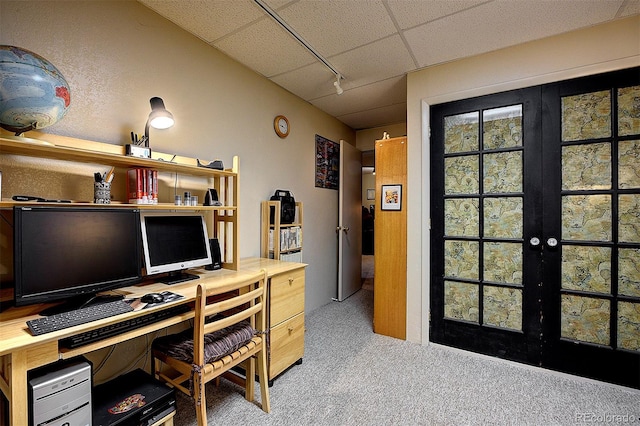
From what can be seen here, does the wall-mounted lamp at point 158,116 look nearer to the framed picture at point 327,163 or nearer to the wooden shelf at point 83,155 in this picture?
the wooden shelf at point 83,155

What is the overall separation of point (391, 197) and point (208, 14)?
2.15 metres

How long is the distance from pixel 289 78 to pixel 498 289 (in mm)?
2788

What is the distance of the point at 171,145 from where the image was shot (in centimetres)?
202

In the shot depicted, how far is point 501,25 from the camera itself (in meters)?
1.97

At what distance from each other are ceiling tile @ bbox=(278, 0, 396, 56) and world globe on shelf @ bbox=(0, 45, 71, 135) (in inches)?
53.9

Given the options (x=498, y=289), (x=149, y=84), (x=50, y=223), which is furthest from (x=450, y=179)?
(x=50, y=223)

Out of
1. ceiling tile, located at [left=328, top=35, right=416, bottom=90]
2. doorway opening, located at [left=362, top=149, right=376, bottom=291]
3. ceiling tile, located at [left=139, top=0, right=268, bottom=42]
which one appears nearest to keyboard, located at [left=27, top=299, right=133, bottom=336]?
ceiling tile, located at [left=139, top=0, right=268, bottom=42]

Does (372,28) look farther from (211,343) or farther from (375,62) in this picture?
(211,343)

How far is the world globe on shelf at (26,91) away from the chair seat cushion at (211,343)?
49.8 inches

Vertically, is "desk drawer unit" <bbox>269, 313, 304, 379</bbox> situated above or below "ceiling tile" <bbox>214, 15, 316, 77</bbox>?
below

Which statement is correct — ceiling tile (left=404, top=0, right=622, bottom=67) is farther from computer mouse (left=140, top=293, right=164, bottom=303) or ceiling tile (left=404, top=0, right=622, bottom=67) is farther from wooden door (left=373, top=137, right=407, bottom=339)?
computer mouse (left=140, top=293, right=164, bottom=303)

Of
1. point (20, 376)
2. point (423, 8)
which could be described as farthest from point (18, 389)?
point (423, 8)

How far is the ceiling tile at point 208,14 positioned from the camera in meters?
1.79

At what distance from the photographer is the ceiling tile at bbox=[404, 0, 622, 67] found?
1792mm
